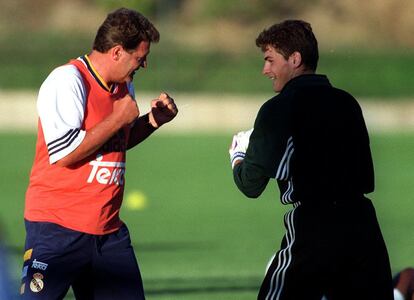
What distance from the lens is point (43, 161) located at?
632 cm

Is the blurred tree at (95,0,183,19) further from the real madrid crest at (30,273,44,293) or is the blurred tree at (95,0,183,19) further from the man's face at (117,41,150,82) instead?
the real madrid crest at (30,273,44,293)

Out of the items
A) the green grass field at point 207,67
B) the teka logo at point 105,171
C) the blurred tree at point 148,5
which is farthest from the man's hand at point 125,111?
the blurred tree at point 148,5

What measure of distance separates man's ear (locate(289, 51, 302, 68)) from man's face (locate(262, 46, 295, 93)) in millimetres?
12

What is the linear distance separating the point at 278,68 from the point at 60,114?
3.80 feet

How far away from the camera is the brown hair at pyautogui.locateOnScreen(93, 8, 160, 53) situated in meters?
6.29

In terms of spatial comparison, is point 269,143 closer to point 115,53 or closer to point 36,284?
point 115,53

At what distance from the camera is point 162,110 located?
267 inches

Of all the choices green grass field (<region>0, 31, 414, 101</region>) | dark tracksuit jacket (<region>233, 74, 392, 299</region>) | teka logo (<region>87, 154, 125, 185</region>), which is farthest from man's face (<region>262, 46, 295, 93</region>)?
green grass field (<region>0, 31, 414, 101</region>)

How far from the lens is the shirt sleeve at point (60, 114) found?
19.9ft

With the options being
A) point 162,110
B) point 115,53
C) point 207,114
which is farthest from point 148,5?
point 115,53

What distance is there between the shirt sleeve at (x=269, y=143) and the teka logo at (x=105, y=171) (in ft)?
2.51

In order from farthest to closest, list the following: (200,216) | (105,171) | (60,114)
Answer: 1. (200,216)
2. (105,171)
3. (60,114)

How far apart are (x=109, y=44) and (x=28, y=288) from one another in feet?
4.45

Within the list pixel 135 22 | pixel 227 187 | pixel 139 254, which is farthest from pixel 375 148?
pixel 135 22
